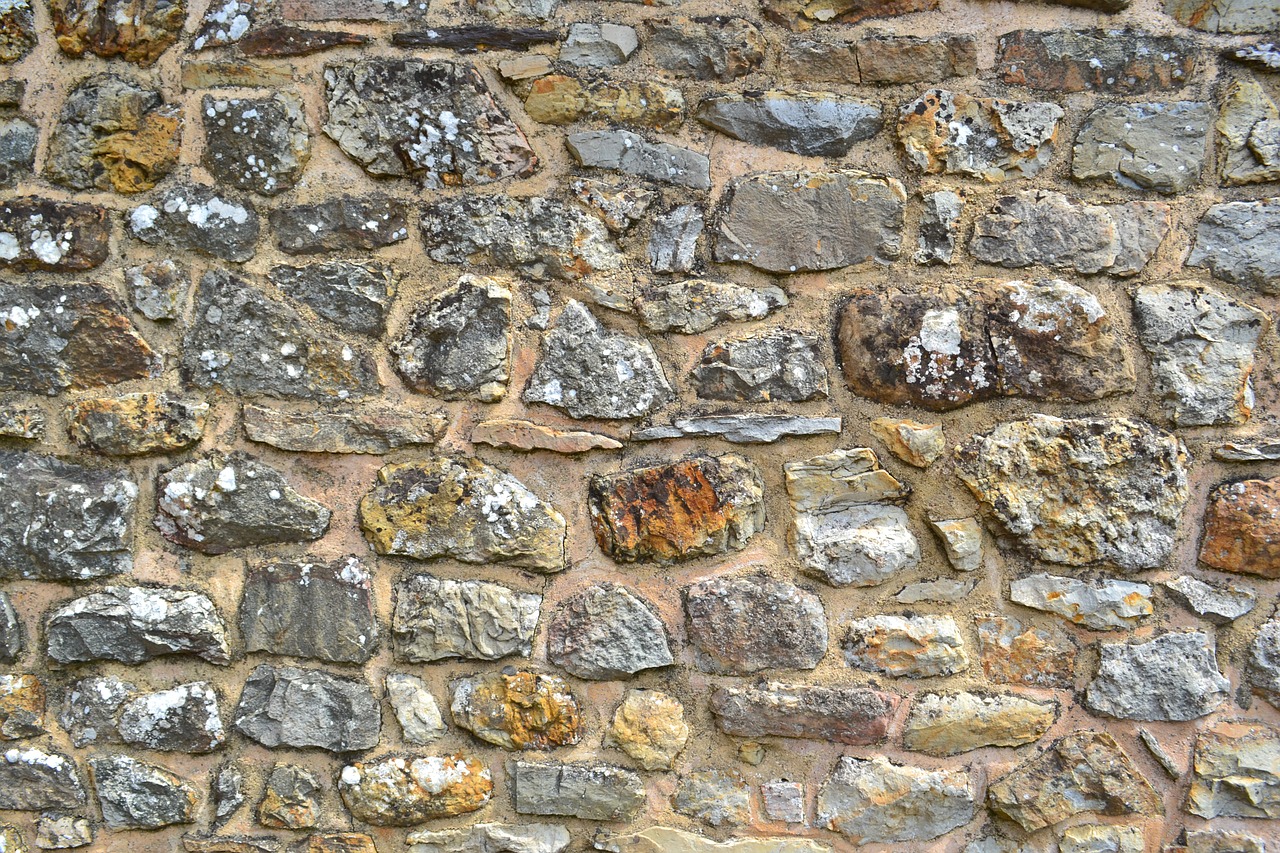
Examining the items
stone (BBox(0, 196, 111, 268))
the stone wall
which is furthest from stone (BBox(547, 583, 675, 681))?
stone (BBox(0, 196, 111, 268))

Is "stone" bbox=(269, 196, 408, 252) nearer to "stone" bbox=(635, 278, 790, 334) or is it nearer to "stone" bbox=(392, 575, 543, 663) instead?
"stone" bbox=(635, 278, 790, 334)

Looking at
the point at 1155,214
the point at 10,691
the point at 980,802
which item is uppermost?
the point at 1155,214

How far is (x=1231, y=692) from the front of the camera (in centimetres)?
159

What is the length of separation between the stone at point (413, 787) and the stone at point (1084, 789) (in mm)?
959

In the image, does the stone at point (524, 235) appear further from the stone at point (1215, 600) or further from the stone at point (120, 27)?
the stone at point (1215, 600)

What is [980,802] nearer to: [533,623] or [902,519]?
[902,519]

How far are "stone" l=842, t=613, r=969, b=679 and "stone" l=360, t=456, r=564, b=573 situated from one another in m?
0.58

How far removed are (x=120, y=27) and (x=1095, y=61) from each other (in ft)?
5.75

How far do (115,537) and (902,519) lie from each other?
142 centimetres

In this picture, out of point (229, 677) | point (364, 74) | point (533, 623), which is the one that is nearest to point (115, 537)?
point (229, 677)

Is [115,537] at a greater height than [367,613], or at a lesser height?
greater

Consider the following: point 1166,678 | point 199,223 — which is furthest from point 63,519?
point 1166,678

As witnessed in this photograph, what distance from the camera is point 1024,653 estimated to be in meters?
1.61

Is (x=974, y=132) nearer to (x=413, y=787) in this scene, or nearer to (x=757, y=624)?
(x=757, y=624)
